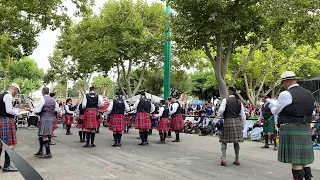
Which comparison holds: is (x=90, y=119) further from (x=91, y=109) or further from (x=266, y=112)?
(x=266, y=112)

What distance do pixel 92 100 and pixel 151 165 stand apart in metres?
3.89

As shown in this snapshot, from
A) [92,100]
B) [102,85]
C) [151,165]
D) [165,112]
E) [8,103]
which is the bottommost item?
[151,165]

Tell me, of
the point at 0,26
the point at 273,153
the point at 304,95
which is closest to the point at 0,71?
the point at 0,26

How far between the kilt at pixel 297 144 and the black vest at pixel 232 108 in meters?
2.46

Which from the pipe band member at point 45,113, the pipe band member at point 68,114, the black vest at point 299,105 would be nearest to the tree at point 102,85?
the pipe band member at point 68,114

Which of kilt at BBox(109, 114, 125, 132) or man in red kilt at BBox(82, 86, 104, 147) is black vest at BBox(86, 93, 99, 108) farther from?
kilt at BBox(109, 114, 125, 132)

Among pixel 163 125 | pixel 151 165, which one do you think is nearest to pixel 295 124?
pixel 151 165

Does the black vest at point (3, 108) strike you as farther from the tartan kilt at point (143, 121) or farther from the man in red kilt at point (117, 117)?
the tartan kilt at point (143, 121)

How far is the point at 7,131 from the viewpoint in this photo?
6.83m

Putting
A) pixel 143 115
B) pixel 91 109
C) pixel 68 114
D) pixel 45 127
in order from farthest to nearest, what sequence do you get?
pixel 68 114
pixel 143 115
pixel 91 109
pixel 45 127

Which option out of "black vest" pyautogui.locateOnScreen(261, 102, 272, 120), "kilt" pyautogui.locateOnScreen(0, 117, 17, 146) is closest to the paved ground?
"kilt" pyautogui.locateOnScreen(0, 117, 17, 146)

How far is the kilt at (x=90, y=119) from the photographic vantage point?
10.8 meters

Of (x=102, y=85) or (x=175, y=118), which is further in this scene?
(x=102, y=85)

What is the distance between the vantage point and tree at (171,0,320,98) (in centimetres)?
1295
